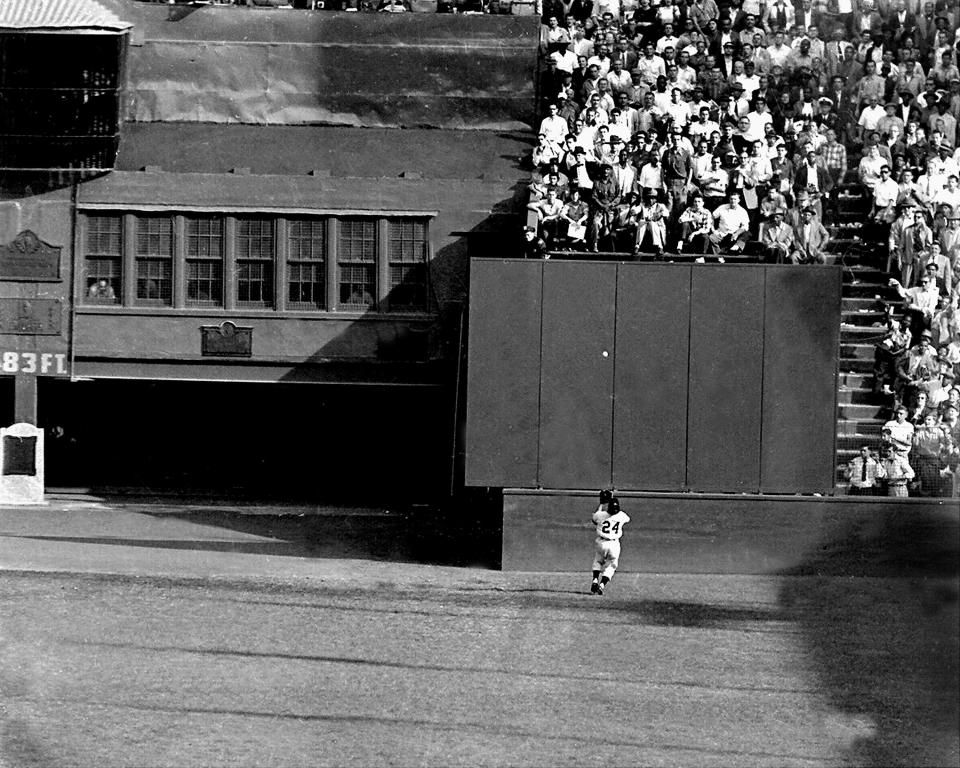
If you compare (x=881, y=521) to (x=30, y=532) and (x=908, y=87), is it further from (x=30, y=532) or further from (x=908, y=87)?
(x=30, y=532)

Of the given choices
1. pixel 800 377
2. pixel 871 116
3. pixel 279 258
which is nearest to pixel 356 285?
pixel 279 258

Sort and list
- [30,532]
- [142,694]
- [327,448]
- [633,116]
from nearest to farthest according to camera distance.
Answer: [142,694]
[30,532]
[633,116]
[327,448]

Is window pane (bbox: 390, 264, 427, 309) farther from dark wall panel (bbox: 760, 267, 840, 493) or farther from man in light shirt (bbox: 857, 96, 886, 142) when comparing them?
man in light shirt (bbox: 857, 96, 886, 142)

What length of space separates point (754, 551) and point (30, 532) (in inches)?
464

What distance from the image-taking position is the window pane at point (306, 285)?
1254 inches

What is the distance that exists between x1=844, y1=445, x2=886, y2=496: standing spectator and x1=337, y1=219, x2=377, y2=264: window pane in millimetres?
10177

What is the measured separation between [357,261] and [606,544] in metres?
10.2

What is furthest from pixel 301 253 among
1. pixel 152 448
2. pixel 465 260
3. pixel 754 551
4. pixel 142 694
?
pixel 142 694

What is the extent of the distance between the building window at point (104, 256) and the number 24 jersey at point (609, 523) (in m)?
12.2

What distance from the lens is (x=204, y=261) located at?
105 feet

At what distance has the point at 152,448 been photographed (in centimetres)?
3562

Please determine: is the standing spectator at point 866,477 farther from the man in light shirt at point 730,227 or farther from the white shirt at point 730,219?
the white shirt at point 730,219

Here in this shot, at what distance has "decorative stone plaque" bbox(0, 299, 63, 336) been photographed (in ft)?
105

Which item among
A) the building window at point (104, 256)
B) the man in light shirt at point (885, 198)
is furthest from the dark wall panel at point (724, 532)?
the building window at point (104, 256)
